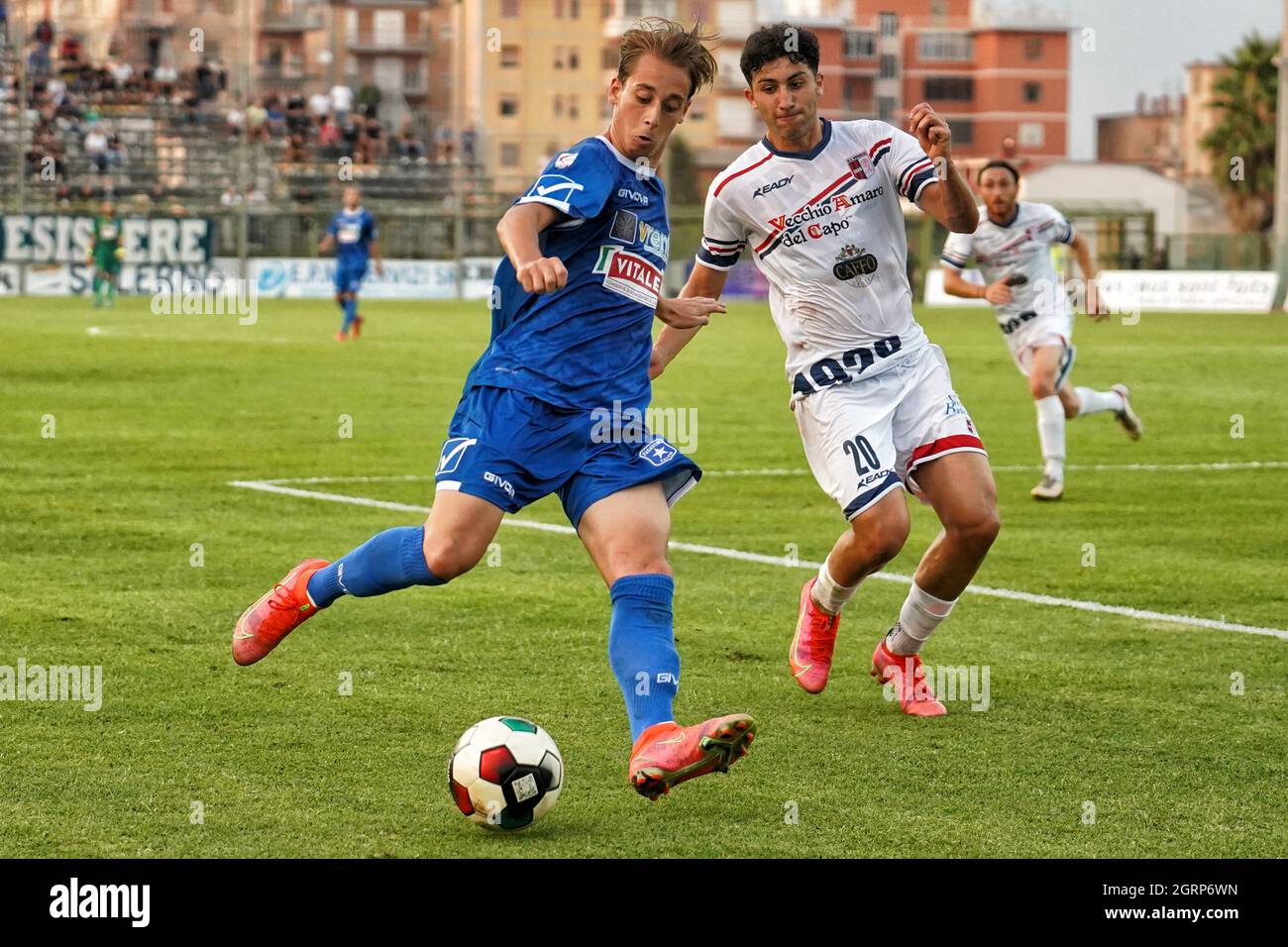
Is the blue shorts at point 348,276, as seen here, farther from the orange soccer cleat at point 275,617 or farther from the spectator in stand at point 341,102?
the spectator in stand at point 341,102

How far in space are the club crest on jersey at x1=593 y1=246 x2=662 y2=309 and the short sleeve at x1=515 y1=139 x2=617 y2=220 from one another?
0.55ft

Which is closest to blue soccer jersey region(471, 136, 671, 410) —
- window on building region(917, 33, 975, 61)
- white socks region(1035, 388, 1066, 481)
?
white socks region(1035, 388, 1066, 481)

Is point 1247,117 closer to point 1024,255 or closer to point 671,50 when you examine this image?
point 1024,255

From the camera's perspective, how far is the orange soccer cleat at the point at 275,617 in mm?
5781

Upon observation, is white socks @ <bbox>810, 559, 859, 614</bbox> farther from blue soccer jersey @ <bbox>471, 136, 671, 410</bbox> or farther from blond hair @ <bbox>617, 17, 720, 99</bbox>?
blond hair @ <bbox>617, 17, 720, 99</bbox>

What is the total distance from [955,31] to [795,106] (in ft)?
392

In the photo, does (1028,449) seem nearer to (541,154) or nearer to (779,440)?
(779,440)

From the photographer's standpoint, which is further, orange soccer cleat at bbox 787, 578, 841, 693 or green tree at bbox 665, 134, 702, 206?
green tree at bbox 665, 134, 702, 206

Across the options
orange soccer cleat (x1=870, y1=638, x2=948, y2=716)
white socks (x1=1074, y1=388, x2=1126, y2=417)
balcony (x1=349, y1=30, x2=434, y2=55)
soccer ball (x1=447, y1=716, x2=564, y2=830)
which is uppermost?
balcony (x1=349, y1=30, x2=434, y2=55)

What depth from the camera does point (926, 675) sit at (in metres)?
6.55

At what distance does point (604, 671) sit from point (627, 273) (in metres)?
1.80

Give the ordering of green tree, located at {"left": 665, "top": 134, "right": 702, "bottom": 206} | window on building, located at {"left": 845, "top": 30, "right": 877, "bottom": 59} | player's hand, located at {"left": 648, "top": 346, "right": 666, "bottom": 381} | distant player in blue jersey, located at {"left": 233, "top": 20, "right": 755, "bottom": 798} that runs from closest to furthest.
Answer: distant player in blue jersey, located at {"left": 233, "top": 20, "right": 755, "bottom": 798}
player's hand, located at {"left": 648, "top": 346, "right": 666, "bottom": 381}
green tree, located at {"left": 665, "top": 134, "right": 702, "bottom": 206}
window on building, located at {"left": 845, "top": 30, "right": 877, "bottom": 59}
